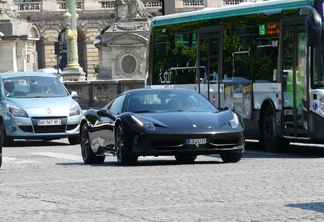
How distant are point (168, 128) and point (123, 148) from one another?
775mm

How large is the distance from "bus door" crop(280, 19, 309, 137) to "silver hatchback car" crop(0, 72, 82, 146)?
6.09m

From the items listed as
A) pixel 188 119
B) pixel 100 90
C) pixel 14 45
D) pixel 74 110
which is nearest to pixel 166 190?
pixel 188 119

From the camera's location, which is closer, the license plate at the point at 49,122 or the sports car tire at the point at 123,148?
the sports car tire at the point at 123,148

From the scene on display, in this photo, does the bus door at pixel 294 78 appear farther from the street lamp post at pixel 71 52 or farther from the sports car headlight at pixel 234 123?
the street lamp post at pixel 71 52

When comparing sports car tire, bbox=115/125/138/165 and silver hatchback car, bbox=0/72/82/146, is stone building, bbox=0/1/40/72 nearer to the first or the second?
silver hatchback car, bbox=0/72/82/146

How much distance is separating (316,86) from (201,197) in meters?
8.03

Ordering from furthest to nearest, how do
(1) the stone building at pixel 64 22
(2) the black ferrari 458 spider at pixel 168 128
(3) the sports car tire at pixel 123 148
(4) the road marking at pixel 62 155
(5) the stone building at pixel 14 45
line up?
(1) the stone building at pixel 64 22 → (5) the stone building at pixel 14 45 → (4) the road marking at pixel 62 155 → (3) the sports car tire at pixel 123 148 → (2) the black ferrari 458 spider at pixel 168 128

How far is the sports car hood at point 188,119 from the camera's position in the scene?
19109 mm

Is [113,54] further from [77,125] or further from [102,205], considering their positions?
[102,205]

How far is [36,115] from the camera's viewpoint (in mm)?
27234

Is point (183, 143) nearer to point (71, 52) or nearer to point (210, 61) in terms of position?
point (210, 61)

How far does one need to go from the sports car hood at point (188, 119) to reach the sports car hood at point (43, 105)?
8.08 m

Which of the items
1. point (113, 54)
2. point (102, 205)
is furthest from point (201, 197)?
point (113, 54)

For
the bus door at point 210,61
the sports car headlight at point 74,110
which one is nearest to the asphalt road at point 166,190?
the bus door at point 210,61
